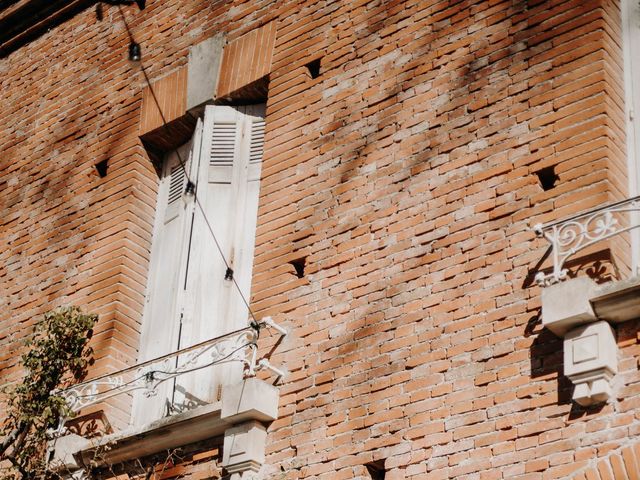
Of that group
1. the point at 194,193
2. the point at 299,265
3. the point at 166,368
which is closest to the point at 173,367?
the point at 166,368

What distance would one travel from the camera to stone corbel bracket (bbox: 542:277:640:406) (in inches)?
285

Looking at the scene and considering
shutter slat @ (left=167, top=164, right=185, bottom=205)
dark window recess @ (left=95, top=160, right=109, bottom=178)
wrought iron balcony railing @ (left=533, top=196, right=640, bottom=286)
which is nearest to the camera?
wrought iron balcony railing @ (left=533, top=196, right=640, bottom=286)

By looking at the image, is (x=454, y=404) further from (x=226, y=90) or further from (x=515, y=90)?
(x=226, y=90)

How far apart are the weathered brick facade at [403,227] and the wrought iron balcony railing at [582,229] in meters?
0.13

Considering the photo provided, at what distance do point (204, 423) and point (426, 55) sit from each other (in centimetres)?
316

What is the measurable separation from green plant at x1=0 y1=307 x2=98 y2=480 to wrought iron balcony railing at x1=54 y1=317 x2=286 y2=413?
0.68 feet

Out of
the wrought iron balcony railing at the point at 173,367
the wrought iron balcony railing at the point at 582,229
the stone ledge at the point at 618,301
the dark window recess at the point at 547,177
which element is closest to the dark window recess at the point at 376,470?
the wrought iron balcony railing at the point at 173,367

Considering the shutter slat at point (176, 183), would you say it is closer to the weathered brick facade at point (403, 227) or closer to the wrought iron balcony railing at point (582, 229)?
the weathered brick facade at point (403, 227)

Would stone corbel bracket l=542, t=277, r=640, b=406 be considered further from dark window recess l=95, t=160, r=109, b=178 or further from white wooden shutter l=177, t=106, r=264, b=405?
dark window recess l=95, t=160, r=109, b=178

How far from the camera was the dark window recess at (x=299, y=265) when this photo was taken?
31.4 feet

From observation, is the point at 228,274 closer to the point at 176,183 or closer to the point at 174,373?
the point at 174,373

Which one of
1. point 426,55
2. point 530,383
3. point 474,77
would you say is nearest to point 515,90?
point 474,77

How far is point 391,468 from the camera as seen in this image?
318 inches

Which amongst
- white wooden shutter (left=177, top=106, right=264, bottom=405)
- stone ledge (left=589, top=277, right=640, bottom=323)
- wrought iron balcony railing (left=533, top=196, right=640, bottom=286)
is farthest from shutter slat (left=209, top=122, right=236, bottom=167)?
stone ledge (left=589, top=277, right=640, bottom=323)
